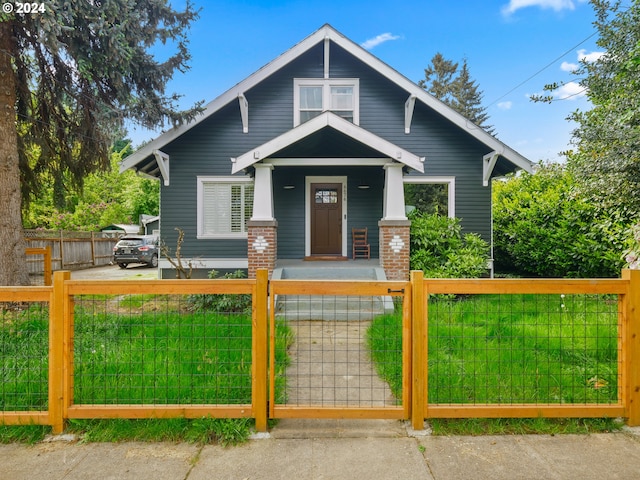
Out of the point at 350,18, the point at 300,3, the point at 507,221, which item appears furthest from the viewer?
the point at 350,18

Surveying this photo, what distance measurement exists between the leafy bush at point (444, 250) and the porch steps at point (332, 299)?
1260 millimetres

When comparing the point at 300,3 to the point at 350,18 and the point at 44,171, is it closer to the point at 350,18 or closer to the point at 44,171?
the point at 350,18

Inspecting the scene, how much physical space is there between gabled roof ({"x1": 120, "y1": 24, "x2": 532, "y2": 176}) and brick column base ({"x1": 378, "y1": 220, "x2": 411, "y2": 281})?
12.3ft

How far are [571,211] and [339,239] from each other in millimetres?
5857

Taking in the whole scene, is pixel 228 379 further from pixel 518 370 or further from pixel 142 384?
pixel 518 370

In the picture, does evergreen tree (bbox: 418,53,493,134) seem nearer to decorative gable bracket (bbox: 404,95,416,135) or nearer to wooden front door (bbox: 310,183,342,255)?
decorative gable bracket (bbox: 404,95,416,135)

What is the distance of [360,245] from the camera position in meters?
9.81

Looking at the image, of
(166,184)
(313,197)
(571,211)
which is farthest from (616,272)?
(166,184)

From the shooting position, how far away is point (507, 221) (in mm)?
11539

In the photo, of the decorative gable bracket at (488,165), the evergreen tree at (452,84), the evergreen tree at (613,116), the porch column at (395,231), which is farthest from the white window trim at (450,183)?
the evergreen tree at (452,84)

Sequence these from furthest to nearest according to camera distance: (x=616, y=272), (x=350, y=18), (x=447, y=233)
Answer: (x=350, y=18) → (x=447, y=233) → (x=616, y=272)

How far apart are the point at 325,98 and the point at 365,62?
1372 mm

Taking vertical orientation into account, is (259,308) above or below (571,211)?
below

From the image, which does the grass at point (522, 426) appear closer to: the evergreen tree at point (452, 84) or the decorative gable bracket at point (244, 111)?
the decorative gable bracket at point (244, 111)
